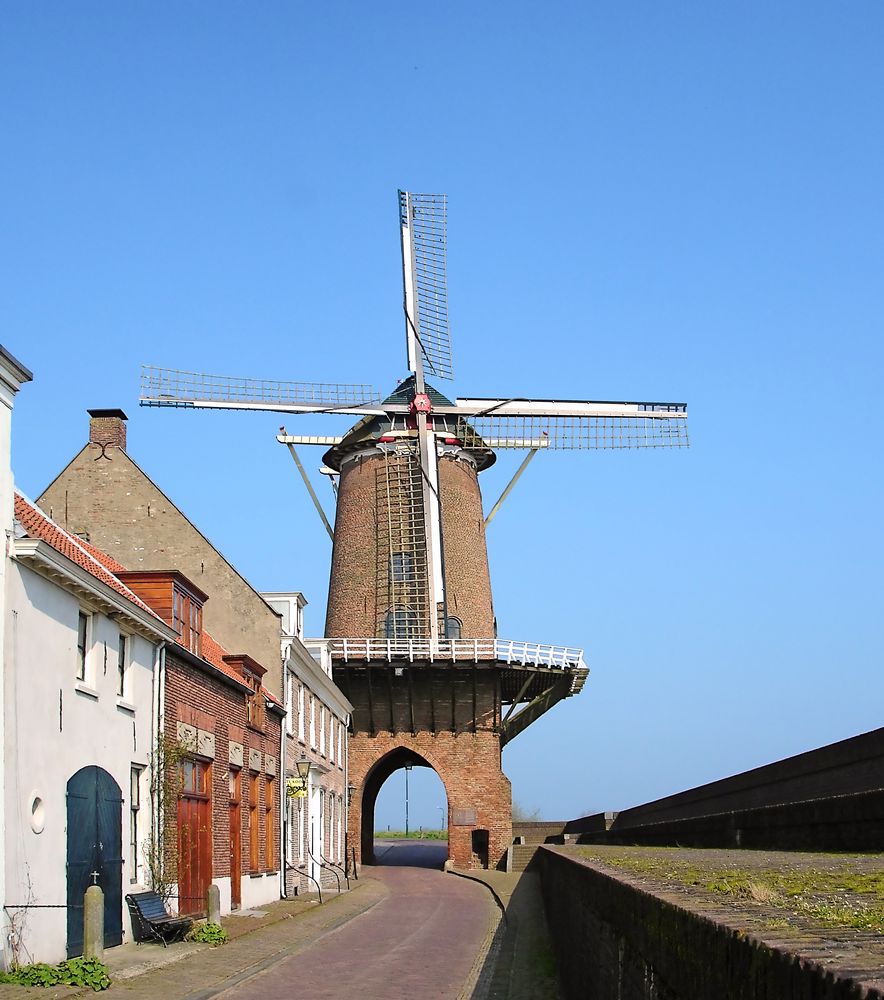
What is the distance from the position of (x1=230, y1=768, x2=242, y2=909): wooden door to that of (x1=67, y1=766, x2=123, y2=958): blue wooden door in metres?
6.71

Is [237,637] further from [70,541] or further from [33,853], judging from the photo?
[33,853]

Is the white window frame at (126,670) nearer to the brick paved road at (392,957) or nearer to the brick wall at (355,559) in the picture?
the brick paved road at (392,957)

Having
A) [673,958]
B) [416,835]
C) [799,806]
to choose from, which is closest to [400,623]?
[799,806]

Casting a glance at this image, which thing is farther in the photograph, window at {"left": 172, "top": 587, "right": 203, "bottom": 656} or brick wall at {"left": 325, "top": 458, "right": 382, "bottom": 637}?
brick wall at {"left": 325, "top": 458, "right": 382, "bottom": 637}

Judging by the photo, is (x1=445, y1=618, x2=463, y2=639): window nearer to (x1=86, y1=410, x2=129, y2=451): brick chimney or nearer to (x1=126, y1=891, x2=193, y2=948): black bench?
(x1=86, y1=410, x2=129, y2=451): brick chimney

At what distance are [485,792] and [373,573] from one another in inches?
343

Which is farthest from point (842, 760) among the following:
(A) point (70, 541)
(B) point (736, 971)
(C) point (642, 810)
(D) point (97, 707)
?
(C) point (642, 810)

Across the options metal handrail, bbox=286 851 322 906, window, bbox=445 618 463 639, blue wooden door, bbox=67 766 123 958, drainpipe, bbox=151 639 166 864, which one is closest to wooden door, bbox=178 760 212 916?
drainpipe, bbox=151 639 166 864

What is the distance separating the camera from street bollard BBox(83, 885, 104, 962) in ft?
47.5

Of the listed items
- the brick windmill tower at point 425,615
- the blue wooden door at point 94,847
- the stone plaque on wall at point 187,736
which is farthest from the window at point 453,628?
the blue wooden door at point 94,847

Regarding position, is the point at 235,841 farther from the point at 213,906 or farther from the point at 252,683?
the point at 213,906

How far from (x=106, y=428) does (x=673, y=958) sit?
25.8m

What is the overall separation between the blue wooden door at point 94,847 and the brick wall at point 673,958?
707cm

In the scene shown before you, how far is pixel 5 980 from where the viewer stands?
13180 mm
